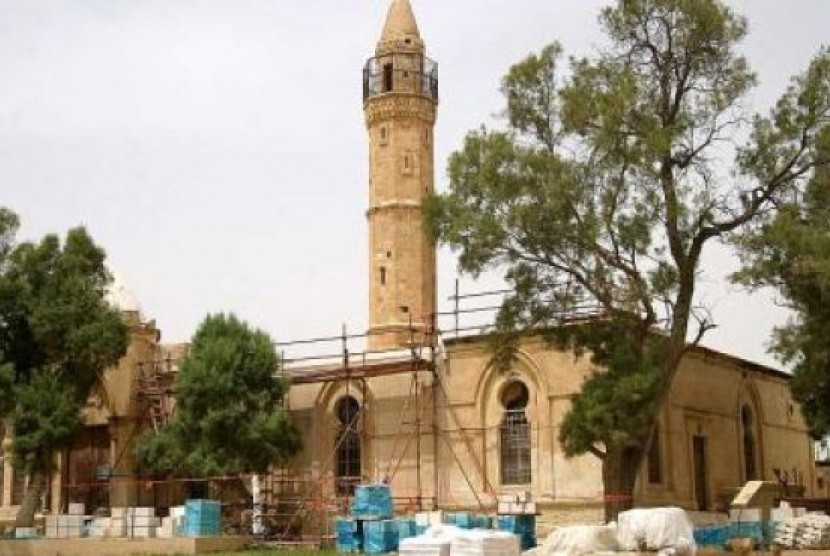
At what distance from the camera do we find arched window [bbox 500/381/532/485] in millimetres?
31312

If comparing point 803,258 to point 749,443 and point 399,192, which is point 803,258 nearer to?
point 749,443

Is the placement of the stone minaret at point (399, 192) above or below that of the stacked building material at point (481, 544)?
above

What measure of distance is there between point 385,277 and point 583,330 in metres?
17.8

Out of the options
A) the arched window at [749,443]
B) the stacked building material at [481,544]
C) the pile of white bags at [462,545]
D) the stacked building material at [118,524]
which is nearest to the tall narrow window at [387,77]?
the arched window at [749,443]

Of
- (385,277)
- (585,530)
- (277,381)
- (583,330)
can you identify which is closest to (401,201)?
(385,277)

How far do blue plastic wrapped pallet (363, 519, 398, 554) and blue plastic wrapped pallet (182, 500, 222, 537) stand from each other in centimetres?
481

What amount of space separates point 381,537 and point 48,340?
499 inches

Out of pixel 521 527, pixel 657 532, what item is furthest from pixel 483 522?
pixel 657 532

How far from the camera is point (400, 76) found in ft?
149

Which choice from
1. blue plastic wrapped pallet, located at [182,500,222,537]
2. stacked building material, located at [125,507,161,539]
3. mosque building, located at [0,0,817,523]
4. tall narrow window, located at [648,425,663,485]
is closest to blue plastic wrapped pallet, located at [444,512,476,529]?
mosque building, located at [0,0,817,523]

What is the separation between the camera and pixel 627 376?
24.8m

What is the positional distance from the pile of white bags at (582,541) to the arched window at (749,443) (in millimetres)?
14312

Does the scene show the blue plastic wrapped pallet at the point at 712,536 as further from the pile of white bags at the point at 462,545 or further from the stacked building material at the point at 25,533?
the stacked building material at the point at 25,533

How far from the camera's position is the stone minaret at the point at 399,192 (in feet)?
142
